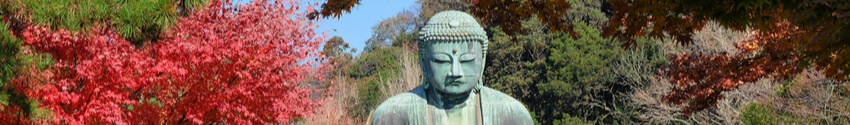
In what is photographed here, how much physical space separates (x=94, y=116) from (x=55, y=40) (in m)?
1.04

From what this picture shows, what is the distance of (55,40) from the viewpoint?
46.0 ft

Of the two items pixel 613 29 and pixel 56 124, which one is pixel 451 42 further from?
pixel 56 124

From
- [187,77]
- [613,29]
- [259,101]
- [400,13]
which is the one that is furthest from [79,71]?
[400,13]

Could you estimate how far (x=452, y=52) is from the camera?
8.87 metres

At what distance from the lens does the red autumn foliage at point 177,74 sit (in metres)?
14.1

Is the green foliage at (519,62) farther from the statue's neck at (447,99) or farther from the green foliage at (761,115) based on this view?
the statue's neck at (447,99)

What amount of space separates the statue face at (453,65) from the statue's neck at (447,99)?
12cm

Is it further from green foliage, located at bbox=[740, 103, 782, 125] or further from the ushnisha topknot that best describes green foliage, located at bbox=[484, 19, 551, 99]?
the ushnisha topknot

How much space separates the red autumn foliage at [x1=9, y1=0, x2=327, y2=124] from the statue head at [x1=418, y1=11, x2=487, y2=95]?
20.2 feet

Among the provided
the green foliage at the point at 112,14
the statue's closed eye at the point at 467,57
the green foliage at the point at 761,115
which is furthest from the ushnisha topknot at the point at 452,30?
the green foliage at the point at 761,115

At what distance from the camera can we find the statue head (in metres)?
8.86

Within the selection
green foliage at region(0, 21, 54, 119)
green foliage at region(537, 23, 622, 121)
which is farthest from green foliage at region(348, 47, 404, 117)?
green foliage at region(0, 21, 54, 119)

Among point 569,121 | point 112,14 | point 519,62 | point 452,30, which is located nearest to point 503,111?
point 452,30

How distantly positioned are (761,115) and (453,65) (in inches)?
629
